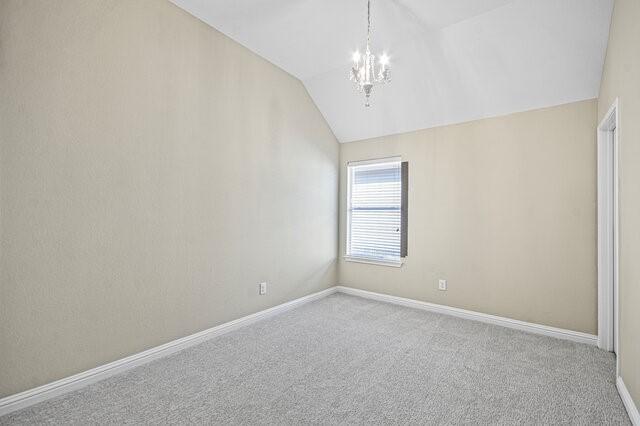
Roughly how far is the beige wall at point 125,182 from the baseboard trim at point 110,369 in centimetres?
6

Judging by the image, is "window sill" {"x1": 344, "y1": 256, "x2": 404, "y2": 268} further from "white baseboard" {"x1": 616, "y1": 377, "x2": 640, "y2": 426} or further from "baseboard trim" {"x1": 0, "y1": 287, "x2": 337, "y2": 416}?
"white baseboard" {"x1": 616, "y1": 377, "x2": 640, "y2": 426}

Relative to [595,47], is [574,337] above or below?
below

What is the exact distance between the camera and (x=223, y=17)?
2.80 metres

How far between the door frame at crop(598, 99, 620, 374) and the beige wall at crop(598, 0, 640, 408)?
68 cm

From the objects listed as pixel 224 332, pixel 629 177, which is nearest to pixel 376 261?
pixel 224 332

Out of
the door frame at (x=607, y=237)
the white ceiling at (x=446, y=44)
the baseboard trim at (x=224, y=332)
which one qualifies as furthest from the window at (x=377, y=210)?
the door frame at (x=607, y=237)

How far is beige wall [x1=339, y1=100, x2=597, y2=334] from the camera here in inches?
115

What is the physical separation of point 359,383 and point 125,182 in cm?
230

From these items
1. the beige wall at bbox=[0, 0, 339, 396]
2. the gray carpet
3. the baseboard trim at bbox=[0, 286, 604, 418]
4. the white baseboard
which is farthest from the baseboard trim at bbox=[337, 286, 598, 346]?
the beige wall at bbox=[0, 0, 339, 396]

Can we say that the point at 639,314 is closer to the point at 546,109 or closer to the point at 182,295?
the point at 546,109

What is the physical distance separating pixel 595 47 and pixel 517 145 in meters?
0.98

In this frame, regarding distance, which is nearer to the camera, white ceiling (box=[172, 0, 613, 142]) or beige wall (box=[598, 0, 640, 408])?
beige wall (box=[598, 0, 640, 408])

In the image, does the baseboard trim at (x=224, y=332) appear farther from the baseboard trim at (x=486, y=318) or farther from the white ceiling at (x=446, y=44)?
the white ceiling at (x=446, y=44)

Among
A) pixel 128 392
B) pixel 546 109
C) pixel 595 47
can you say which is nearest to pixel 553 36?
pixel 595 47
